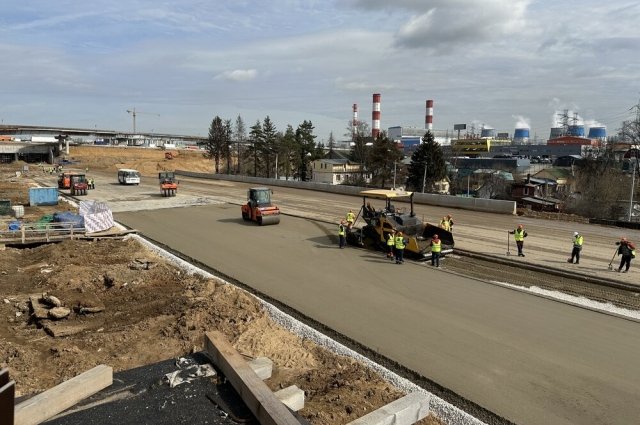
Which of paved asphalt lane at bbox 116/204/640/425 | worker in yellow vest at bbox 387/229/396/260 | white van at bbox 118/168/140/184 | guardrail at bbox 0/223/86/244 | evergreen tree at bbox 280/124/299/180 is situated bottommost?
paved asphalt lane at bbox 116/204/640/425

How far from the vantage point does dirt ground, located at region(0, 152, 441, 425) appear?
740 cm

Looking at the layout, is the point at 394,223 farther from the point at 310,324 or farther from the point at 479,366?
the point at 479,366

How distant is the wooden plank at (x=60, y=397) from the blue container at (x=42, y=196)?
110 ft

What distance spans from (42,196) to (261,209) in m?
18.8

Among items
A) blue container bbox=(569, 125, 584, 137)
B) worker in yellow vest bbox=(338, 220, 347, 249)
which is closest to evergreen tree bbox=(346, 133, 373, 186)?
worker in yellow vest bbox=(338, 220, 347, 249)

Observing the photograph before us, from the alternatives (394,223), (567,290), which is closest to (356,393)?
(567,290)

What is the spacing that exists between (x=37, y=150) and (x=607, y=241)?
4613 inches

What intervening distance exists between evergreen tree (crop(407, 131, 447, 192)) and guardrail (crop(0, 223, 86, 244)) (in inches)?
1610

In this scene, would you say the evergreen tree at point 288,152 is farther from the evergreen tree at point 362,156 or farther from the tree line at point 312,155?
the evergreen tree at point 362,156

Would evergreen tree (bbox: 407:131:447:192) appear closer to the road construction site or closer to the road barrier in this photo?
the road barrier

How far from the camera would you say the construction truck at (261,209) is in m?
24.7

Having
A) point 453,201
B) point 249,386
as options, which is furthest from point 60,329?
point 453,201

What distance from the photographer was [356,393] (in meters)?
7.01

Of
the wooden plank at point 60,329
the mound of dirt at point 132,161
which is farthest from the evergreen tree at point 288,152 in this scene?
the wooden plank at point 60,329
